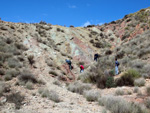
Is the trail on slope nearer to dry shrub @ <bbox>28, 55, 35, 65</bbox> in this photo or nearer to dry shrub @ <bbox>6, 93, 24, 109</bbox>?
dry shrub @ <bbox>28, 55, 35, 65</bbox>

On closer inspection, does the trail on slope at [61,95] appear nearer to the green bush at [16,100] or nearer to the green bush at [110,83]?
the green bush at [16,100]

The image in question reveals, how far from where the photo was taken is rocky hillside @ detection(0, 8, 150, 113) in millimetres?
6082

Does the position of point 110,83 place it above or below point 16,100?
above

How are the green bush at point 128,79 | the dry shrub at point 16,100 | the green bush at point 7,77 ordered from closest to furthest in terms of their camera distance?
the dry shrub at point 16,100
the green bush at point 7,77
the green bush at point 128,79

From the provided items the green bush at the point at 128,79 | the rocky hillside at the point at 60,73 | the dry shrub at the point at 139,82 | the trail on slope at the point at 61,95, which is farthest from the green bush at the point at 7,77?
the dry shrub at the point at 139,82

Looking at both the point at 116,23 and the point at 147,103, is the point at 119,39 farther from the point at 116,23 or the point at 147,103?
the point at 147,103

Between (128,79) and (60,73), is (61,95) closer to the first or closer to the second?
(128,79)

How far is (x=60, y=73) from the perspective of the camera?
44.6ft

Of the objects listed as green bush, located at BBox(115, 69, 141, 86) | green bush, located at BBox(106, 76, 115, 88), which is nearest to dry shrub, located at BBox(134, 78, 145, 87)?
green bush, located at BBox(115, 69, 141, 86)

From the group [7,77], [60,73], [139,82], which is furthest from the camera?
[60,73]

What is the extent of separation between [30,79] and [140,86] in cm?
739

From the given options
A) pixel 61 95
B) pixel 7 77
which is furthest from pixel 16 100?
pixel 7 77

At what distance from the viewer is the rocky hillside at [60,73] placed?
6.08 metres

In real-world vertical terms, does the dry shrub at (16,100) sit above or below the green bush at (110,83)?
below
